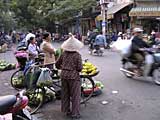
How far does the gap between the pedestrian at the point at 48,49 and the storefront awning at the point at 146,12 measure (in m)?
21.9

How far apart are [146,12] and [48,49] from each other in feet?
74.1

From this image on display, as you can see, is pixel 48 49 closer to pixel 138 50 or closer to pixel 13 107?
pixel 138 50

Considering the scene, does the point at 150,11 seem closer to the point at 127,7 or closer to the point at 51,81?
the point at 127,7

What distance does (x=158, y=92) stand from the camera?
981 centimetres

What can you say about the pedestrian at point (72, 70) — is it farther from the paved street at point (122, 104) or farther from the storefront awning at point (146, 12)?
the storefront awning at point (146, 12)

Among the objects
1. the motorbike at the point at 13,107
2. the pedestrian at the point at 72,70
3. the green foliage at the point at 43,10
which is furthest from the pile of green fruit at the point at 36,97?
the green foliage at the point at 43,10

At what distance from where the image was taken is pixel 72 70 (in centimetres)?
739

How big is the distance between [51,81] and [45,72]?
30 centimetres

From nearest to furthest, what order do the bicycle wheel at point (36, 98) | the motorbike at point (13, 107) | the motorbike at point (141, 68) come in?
the motorbike at point (13, 107) → the bicycle wheel at point (36, 98) → the motorbike at point (141, 68)

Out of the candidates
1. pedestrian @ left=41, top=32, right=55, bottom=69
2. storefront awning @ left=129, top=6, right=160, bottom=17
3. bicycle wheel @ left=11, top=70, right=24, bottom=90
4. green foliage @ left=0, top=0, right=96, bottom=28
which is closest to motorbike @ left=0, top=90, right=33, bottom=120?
pedestrian @ left=41, top=32, right=55, bottom=69

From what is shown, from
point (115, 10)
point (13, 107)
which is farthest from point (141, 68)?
point (115, 10)

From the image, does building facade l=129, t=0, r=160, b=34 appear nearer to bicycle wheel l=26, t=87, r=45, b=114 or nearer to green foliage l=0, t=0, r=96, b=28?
green foliage l=0, t=0, r=96, b=28

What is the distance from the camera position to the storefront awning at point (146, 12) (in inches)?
1214

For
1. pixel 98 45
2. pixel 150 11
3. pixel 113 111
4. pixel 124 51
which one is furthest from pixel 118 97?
pixel 150 11
